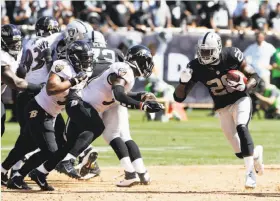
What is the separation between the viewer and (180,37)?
2361 centimetres

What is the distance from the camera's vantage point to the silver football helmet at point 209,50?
10570 millimetres

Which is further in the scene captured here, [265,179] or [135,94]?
[265,179]

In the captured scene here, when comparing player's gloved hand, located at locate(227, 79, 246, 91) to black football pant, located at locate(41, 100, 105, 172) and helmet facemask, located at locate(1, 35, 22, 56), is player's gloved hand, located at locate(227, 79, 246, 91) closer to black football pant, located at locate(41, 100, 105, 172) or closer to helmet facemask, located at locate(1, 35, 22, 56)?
black football pant, located at locate(41, 100, 105, 172)

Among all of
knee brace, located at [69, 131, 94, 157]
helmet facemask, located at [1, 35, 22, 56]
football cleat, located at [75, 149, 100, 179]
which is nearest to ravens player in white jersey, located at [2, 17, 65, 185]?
football cleat, located at [75, 149, 100, 179]

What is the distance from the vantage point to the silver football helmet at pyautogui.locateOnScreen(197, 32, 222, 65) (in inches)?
416

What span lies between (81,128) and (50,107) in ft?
1.41

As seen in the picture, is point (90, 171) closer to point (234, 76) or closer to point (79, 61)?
point (79, 61)

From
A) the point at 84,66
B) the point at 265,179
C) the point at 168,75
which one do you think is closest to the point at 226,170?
the point at 265,179

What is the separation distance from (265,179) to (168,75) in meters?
11.9

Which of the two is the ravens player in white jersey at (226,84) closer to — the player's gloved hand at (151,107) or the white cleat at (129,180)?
the player's gloved hand at (151,107)

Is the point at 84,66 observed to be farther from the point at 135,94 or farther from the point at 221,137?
the point at 221,137

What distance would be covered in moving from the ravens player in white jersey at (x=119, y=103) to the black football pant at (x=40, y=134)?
30cm

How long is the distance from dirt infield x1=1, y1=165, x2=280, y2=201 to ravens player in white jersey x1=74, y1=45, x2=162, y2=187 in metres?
0.31

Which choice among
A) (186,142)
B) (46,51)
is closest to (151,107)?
(46,51)
